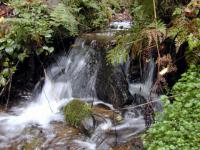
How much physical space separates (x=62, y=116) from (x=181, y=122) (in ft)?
9.28

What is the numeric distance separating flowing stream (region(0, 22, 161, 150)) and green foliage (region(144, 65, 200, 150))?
4.16 ft

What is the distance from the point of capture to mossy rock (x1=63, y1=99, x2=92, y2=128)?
5523 millimetres

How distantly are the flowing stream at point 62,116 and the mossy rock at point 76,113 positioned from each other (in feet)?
0.46

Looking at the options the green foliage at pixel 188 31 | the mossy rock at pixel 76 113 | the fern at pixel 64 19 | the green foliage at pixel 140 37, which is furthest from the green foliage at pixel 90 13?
the green foliage at pixel 188 31

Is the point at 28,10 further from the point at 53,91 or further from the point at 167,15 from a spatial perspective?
the point at 167,15

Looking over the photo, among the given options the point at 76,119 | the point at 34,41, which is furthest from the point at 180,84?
the point at 34,41

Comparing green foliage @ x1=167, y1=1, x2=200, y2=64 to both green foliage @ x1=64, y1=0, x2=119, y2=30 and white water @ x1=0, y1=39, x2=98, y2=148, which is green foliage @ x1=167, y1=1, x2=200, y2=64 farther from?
green foliage @ x1=64, y1=0, x2=119, y2=30

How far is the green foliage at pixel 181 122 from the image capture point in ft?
11.4

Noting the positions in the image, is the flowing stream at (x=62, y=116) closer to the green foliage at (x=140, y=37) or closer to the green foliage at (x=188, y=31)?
the green foliage at (x=140, y=37)

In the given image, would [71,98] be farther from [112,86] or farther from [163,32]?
[163,32]

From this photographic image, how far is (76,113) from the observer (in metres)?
5.63

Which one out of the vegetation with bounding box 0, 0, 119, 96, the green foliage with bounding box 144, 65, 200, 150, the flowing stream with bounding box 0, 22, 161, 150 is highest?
the vegetation with bounding box 0, 0, 119, 96

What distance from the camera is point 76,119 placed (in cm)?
555

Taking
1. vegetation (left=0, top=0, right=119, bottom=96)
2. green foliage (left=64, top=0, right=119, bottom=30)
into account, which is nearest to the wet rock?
vegetation (left=0, top=0, right=119, bottom=96)
